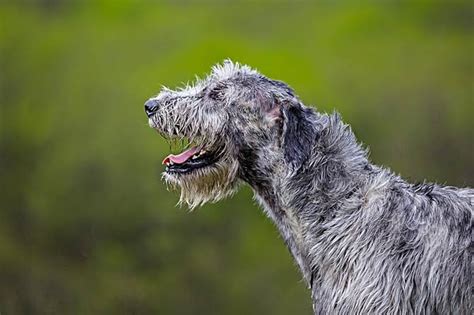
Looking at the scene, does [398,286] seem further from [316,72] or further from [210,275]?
[316,72]

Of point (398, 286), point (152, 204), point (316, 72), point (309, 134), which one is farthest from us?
point (316, 72)

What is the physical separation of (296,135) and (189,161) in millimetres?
784

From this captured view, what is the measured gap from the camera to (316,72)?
549 inches

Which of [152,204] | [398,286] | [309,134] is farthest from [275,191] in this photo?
[152,204]

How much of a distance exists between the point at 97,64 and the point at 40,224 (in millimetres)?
2380

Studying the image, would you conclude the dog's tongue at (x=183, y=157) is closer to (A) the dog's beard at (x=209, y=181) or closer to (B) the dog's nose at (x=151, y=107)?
(A) the dog's beard at (x=209, y=181)

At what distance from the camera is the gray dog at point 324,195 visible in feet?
20.5

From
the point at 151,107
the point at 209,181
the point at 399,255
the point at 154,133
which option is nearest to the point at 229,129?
the point at 209,181

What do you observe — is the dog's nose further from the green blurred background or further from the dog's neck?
the green blurred background

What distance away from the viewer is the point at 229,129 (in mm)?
6773

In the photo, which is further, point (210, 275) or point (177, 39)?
point (177, 39)

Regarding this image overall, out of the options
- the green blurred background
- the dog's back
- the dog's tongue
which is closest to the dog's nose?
the dog's tongue

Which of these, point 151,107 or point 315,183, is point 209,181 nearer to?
point 151,107

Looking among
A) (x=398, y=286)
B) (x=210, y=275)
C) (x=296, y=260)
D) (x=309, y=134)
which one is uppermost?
(x=210, y=275)
